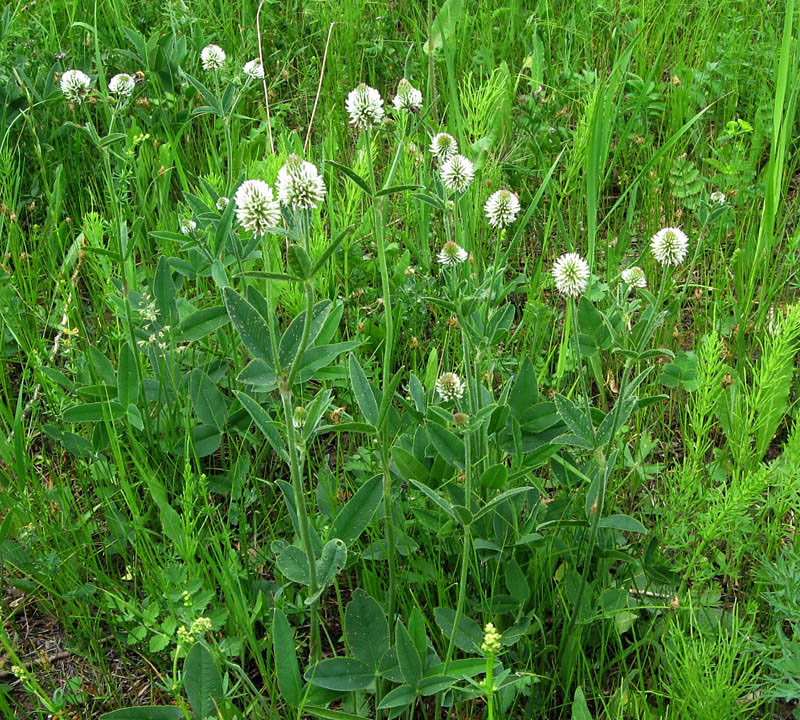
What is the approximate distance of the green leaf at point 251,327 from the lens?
136cm

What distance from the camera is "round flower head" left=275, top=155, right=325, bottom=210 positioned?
1.30 m

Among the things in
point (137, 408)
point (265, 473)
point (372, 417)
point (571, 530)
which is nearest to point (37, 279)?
point (137, 408)

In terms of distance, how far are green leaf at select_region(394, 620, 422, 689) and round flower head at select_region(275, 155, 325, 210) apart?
708mm

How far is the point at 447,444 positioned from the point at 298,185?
57cm

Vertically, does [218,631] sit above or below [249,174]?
below

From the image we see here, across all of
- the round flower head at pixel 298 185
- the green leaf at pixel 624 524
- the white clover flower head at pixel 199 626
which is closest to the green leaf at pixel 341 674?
the white clover flower head at pixel 199 626

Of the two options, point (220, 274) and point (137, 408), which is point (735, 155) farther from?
point (137, 408)

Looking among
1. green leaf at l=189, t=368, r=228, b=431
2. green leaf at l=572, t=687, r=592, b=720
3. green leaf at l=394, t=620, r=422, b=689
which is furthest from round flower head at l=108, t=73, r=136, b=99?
green leaf at l=572, t=687, r=592, b=720

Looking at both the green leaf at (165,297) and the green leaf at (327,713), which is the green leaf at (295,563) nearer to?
the green leaf at (327,713)

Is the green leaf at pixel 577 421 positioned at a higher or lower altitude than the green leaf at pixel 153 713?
higher

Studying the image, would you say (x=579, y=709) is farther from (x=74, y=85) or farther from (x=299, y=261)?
(x=74, y=85)

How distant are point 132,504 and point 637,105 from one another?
2.13 metres

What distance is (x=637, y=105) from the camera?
2824 mm

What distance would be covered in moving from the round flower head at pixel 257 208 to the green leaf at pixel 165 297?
705 millimetres
